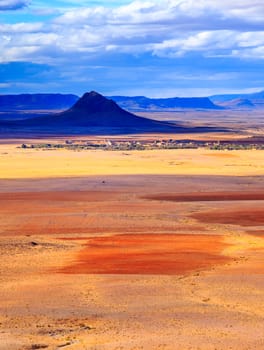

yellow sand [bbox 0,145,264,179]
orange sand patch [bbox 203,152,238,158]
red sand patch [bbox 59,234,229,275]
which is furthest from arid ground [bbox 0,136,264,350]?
orange sand patch [bbox 203,152,238,158]

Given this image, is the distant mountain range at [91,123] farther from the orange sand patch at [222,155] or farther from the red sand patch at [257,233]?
the red sand patch at [257,233]

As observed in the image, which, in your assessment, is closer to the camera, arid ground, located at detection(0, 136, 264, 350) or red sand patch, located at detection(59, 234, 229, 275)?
arid ground, located at detection(0, 136, 264, 350)

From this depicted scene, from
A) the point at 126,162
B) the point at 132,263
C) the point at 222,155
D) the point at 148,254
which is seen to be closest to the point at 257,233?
the point at 148,254

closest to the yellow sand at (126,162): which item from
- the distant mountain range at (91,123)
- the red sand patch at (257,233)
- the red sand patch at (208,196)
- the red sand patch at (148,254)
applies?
the red sand patch at (208,196)

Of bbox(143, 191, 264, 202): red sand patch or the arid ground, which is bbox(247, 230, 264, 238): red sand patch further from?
bbox(143, 191, 264, 202): red sand patch

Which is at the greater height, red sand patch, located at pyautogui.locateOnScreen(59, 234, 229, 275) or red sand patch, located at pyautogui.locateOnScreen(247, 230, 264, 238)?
red sand patch, located at pyautogui.locateOnScreen(247, 230, 264, 238)

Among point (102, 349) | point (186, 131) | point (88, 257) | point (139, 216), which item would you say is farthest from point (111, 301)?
point (186, 131)
